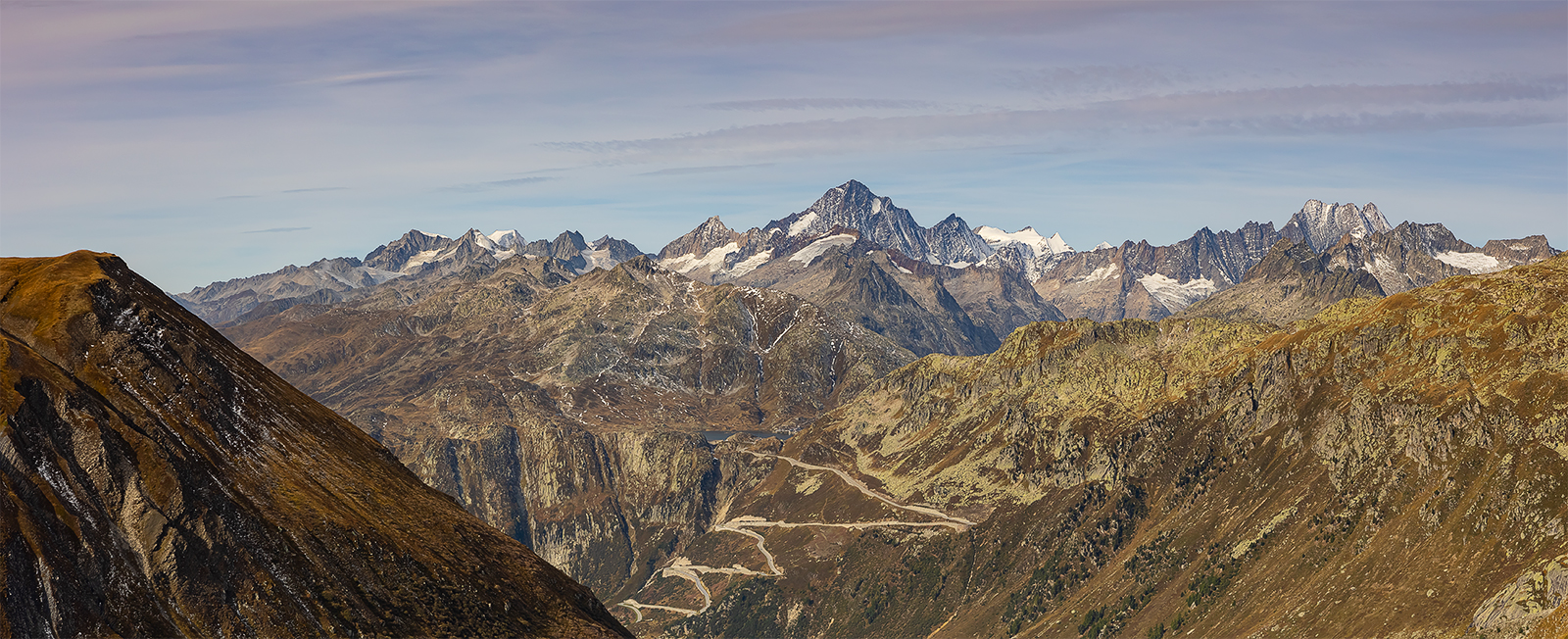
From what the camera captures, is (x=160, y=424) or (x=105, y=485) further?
(x=160, y=424)

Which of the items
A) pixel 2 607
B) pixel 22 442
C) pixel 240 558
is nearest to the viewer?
pixel 2 607

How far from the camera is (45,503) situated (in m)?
161

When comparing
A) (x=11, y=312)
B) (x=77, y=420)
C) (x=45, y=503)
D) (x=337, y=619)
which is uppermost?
(x=11, y=312)

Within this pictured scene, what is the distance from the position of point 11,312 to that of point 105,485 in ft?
152

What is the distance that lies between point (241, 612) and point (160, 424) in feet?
128

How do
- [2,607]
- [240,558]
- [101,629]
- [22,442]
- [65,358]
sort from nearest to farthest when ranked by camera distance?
[2,607]
[101,629]
[22,442]
[240,558]
[65,358]

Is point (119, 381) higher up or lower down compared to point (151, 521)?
higher up

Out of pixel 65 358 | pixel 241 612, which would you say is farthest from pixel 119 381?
pixel 241 612

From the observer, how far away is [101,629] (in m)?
154

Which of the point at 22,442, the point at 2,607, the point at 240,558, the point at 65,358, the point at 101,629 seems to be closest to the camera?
the point at 2,607

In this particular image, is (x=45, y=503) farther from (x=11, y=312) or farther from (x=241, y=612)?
(x=11, y=312)

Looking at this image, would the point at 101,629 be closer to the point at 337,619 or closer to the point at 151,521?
the point at 151,521

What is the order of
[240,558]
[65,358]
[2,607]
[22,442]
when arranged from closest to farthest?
[2,607]
[22,442]
[240,558]
[65,358]

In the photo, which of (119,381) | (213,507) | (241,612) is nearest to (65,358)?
(119,381)
